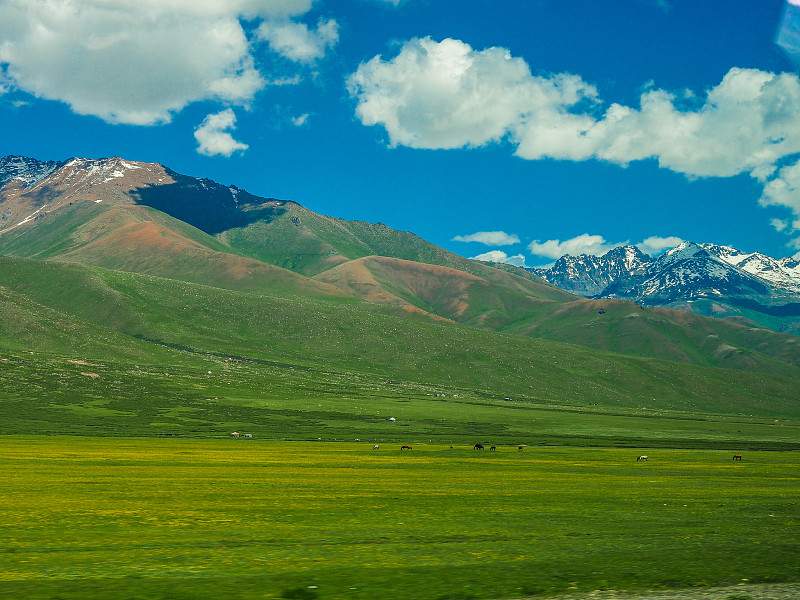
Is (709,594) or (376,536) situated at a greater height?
(709,594)

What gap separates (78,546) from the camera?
22156 mm

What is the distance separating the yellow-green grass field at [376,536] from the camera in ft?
58.4

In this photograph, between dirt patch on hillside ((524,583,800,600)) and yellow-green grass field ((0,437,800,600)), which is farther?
yellow-green grass field ((0,437,800,600))

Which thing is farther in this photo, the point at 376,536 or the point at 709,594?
the point at 376,536

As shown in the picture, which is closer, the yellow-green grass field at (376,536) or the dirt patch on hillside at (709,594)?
the dirt patch on hillside at (709,594)

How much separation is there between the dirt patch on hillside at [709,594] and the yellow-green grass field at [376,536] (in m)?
0.78

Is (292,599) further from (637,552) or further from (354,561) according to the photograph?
(637,552)

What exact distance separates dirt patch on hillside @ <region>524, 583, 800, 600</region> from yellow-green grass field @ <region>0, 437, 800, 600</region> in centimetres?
78

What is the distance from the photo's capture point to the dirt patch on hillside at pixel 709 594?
651 inches

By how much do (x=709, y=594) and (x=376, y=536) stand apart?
480 inches

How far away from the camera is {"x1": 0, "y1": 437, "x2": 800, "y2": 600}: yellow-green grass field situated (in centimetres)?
1781

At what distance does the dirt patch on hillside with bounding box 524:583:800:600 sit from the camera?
1655 cm

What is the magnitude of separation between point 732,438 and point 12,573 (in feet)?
581

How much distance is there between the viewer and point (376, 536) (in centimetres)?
2525
